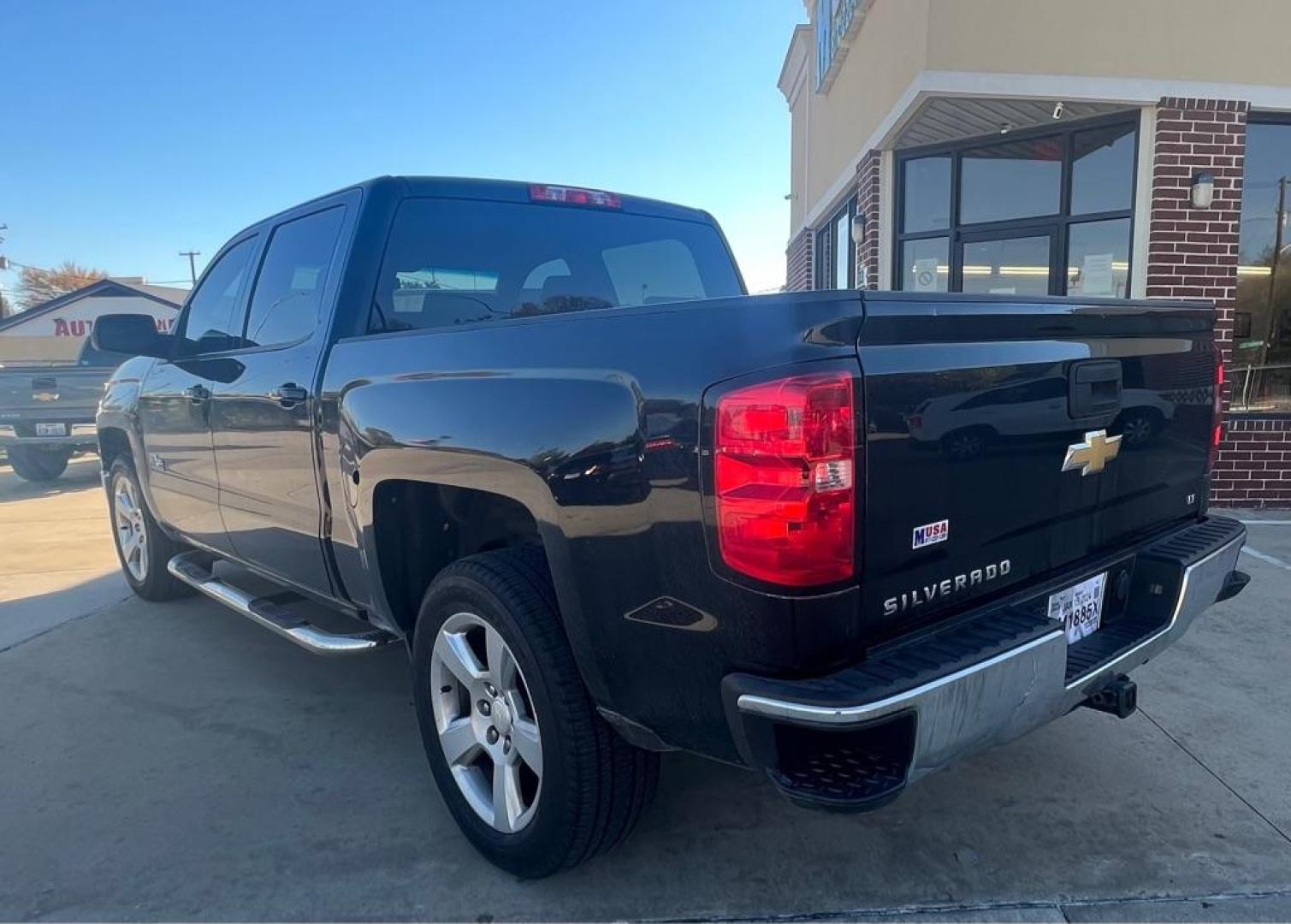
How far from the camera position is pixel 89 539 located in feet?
24.4

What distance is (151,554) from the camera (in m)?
5.04

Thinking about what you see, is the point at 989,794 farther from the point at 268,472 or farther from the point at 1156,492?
the point at 268,472

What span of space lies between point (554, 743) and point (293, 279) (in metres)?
2.33

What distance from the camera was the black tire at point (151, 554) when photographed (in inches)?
196

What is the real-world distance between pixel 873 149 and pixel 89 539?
8.20 m

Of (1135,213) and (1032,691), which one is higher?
(1135,213)

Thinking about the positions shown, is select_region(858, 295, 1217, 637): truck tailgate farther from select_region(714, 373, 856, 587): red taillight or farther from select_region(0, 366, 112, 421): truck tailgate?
select_region(0, 366, 112, 421): truck tailgate

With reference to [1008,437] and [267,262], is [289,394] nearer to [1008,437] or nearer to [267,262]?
[267,262]

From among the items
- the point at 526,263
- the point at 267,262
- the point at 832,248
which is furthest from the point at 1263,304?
the point at 267,262

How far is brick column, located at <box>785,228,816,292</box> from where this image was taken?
46.1ft

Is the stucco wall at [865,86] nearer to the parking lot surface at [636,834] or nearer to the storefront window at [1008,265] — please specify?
the storefront window at [1008,265]

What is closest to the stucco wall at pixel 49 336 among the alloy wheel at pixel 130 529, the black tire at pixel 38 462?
the black tire at pixel 38 462

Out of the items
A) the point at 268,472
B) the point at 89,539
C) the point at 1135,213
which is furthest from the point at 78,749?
the point at 1135,213

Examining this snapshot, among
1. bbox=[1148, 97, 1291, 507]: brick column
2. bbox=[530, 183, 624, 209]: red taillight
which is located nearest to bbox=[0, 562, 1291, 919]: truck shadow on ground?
bbox=[530, 183, 624, 209]: red taillight
